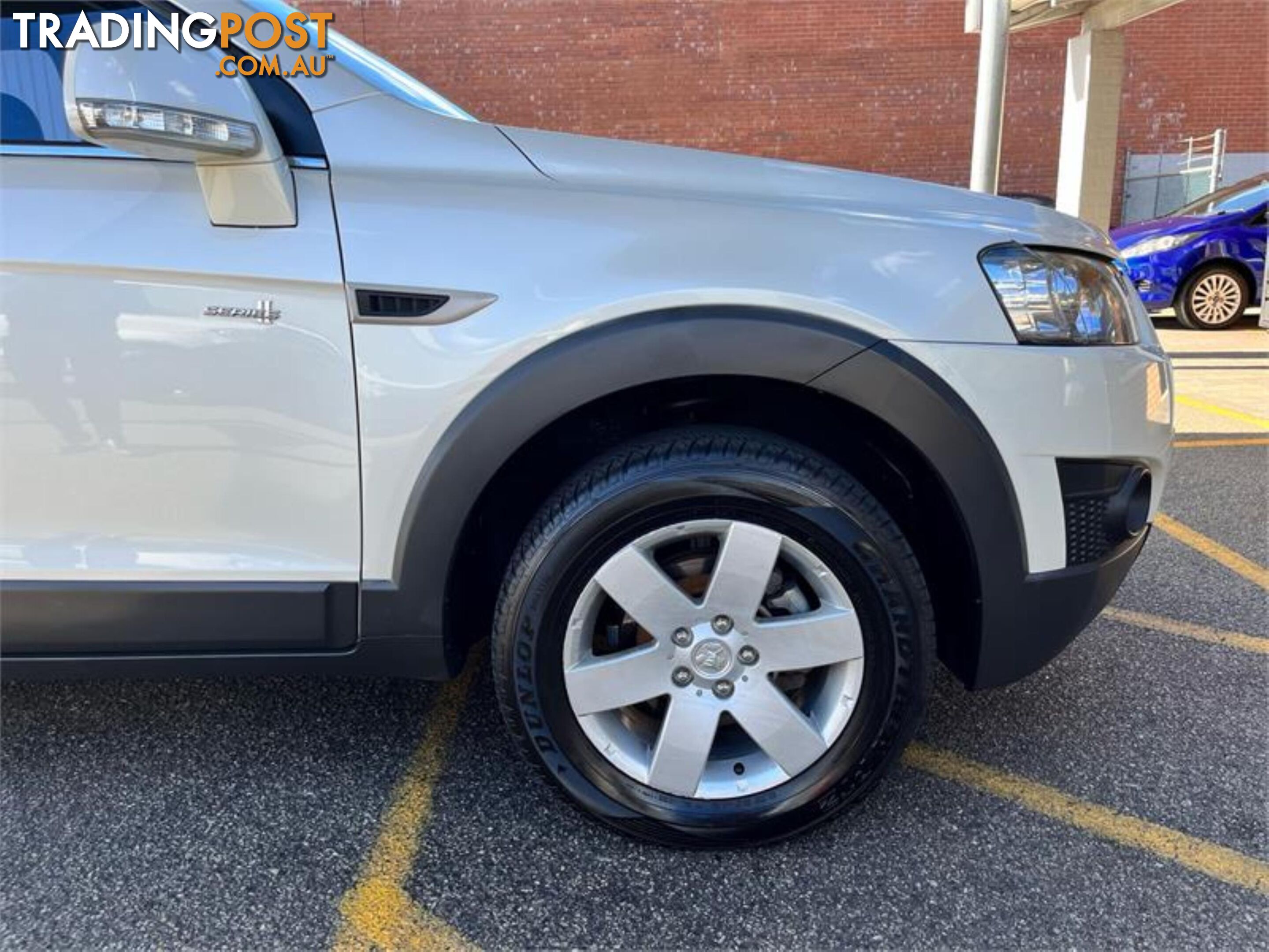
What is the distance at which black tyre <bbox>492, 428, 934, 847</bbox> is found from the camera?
177 centimetres

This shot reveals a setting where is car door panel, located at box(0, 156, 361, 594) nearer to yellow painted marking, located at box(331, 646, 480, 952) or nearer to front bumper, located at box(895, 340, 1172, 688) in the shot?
yellow painted marking, located at box(331, 646, 480, 952)

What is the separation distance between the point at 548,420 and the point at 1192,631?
2.35 m

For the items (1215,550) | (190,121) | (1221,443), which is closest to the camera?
(190,121)

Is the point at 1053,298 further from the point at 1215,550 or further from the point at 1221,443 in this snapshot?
the point at 1221,443

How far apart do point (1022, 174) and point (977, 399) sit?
14.4 m

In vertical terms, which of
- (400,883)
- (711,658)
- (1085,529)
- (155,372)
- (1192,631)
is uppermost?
(155,372)

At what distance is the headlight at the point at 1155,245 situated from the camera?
912 centimetres

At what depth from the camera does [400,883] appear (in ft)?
6.04

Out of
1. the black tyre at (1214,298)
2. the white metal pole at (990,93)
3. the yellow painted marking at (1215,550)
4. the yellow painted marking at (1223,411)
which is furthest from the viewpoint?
the black tyre at (1214,298)

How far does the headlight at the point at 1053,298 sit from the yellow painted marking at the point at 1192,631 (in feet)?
4.58

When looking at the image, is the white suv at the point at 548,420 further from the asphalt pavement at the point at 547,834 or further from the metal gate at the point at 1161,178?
the metal gate at the point at 1161,178

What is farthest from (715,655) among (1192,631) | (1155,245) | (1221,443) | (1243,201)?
(1243,201)

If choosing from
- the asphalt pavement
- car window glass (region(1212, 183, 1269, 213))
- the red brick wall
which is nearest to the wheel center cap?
the asphalt pavement

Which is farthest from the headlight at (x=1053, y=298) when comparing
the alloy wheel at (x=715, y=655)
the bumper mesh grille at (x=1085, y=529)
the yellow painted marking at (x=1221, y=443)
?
the yellow painted marking at (x=1221, y=443)
